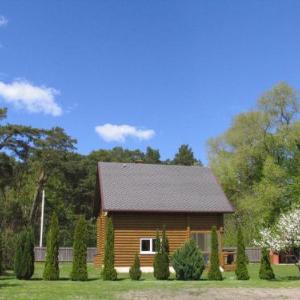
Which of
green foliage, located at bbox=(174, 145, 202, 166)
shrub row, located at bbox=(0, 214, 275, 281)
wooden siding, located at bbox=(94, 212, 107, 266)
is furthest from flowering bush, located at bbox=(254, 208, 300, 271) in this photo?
green foliage, located at bbox=(174, 145, 202, 166)

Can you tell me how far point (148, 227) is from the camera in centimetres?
3042

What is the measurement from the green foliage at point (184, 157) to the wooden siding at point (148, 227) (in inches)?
2022

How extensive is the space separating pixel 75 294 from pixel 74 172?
176 feet

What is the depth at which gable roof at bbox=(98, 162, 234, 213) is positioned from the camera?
98.4 ft

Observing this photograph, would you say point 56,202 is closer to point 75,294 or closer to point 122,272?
point 122,272

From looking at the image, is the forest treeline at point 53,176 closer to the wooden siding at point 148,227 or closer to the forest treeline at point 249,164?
the forest treeline at point 249,164

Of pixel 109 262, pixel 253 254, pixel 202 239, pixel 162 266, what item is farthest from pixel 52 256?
pixel 253 254

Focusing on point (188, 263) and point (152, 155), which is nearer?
point (188, 263)

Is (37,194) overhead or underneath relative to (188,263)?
overhead

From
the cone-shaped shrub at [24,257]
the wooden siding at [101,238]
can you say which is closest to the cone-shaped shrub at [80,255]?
the cone-shaped shrub at [24,257]

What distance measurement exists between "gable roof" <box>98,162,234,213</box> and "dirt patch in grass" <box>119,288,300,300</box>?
11.4 metres

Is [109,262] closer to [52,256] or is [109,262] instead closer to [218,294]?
[52,256]

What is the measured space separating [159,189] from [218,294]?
14821 millimetres

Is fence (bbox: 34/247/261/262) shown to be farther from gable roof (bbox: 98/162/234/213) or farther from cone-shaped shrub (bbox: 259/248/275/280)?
cone-shaped shrub (bbox: 259/248/275/280)
